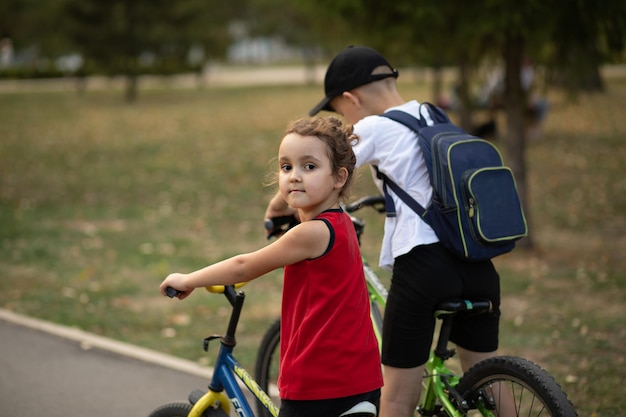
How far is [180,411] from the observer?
336 centimetres

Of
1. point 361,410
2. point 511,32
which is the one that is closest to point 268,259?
point 361,410

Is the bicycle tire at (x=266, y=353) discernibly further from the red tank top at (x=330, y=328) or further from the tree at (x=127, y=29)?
the tree at (x=127, y=29)

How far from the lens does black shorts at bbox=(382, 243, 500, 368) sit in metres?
3.38

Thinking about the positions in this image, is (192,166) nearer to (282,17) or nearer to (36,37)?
(36,37)

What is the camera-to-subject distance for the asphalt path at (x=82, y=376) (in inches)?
198

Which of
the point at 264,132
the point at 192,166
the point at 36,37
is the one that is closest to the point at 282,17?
the point at 36,37

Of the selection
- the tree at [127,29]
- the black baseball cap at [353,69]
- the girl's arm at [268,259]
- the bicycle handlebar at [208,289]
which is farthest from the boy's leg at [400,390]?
the tree at [127,29]

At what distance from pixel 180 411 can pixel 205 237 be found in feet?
21.4

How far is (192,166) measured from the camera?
15.4m

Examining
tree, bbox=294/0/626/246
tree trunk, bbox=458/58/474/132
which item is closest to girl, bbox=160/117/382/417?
tree, bbox=294/0/626/246

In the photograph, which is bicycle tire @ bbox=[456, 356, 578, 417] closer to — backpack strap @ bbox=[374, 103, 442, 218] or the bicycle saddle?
the bicycle saddle

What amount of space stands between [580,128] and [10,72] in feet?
119

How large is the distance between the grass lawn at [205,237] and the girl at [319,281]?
49 cm

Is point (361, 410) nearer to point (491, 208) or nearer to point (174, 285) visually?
point (174, 285)
